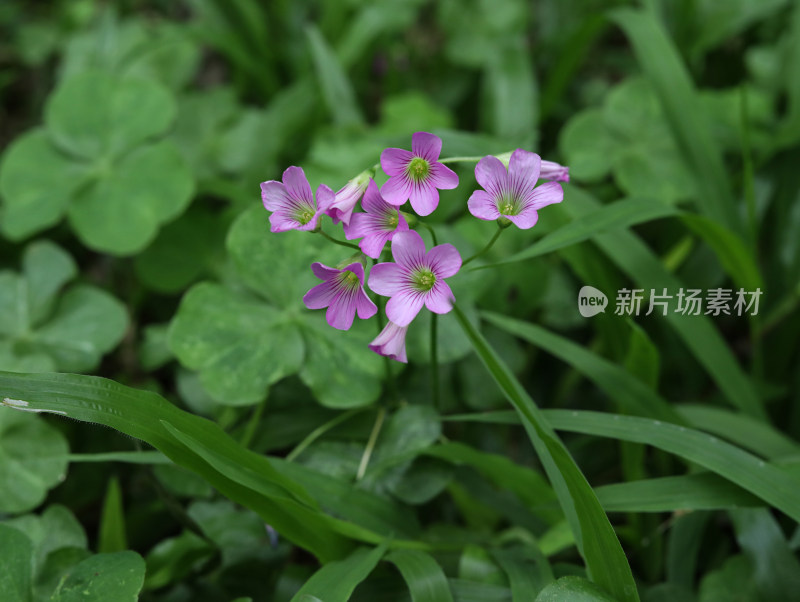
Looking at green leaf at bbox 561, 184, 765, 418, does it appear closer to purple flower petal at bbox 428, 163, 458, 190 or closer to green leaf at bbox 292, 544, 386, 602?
purple flower petal at bbox 428, 163, 458, 190

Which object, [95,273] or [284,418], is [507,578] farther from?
[95,273]

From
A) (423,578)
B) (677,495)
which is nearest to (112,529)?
(423,578)

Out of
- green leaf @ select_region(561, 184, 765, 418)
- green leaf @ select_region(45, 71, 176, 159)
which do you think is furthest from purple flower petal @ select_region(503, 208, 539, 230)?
green leaf @ select_region(45, 71, 176, 159)

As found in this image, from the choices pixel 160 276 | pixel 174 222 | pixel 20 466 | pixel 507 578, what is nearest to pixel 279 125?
pixel 174 222

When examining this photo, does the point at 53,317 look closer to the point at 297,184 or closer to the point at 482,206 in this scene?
the point at 297,184

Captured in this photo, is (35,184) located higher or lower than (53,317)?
higher

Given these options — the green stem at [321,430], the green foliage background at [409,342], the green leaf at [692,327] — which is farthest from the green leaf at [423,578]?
the green leaf at [692,327]
